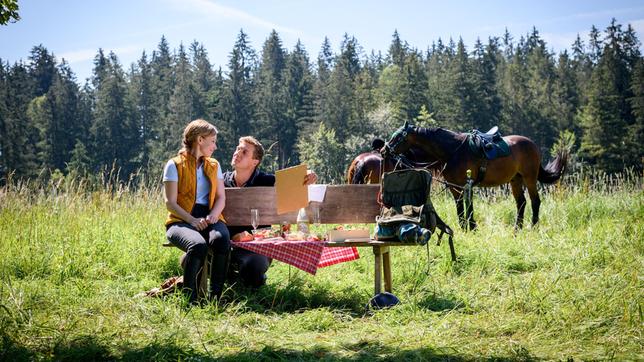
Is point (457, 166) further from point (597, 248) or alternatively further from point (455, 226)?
point (597, 248)

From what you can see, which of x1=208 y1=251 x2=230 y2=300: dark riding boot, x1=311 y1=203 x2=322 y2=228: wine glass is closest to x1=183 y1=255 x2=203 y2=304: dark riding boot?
x1=208 y1=251 x2=230 y2=300: dark riding boot

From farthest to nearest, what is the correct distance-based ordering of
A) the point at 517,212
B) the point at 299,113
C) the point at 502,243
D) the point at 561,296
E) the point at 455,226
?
the point at 299,113 < the point at 517,212 < the point at 455,226 < the point at 502,243 < the point at 561,296

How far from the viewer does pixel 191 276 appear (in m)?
4.86

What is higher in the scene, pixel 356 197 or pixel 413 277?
pixel 356 197

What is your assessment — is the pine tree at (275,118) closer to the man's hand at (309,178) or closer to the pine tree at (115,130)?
the pine tree at (115,130)

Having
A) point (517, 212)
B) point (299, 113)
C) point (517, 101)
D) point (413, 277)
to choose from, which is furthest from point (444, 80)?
point (413, 277)

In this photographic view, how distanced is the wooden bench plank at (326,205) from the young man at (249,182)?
185 mm

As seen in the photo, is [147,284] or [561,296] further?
[147,284]

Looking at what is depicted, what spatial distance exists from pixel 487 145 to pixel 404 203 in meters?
4.22

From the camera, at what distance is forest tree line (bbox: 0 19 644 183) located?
55281mm

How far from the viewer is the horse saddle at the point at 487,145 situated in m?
8.93

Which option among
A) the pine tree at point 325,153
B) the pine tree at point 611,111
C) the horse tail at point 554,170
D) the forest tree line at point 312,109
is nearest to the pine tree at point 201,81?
the forest tree line at point 312,109

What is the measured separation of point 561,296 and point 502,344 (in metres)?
1.07

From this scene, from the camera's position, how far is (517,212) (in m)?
9.55
